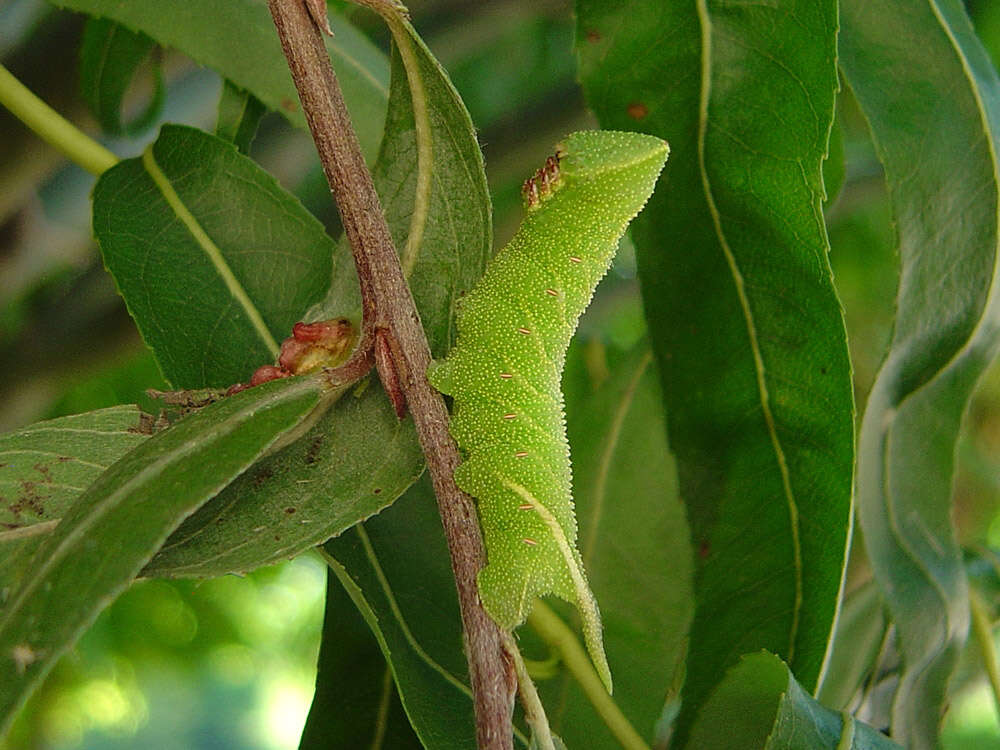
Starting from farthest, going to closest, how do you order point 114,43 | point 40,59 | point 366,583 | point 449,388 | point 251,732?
point 251,732 < point 40,59 < point 114,43 < point 366,583 < point 449,388

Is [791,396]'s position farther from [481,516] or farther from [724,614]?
[481,516]

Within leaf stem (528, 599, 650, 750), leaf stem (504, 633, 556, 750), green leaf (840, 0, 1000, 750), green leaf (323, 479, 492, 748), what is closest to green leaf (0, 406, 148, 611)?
green leaf (323, 479, 492, 748)

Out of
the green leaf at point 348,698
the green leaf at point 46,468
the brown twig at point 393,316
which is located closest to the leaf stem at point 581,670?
the green leaf at point 348,698

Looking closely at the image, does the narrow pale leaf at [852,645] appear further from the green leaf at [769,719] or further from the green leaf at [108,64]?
the green leaf at [108,64]

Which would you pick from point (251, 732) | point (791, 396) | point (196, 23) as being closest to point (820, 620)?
point (791, 396)

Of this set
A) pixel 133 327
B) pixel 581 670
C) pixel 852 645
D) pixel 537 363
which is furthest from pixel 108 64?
pixel 852 645
